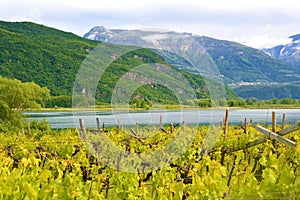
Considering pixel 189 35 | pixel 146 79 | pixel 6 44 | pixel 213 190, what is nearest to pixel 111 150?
pixel 146 79

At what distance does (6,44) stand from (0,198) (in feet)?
409

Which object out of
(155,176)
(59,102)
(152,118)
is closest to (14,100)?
(152,118)

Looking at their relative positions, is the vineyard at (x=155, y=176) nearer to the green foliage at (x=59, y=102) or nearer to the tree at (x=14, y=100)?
the tree at (x=14, y=100)

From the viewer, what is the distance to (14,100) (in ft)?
99.5

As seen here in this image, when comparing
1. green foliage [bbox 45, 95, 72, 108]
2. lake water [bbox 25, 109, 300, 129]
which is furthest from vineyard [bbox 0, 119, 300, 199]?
green foliage [bbox 45, 95, 72, 108]

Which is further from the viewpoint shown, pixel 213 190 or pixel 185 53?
pixel 185 53

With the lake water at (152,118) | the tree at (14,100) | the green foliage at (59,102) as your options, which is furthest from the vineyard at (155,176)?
the green foliage at (59,102)

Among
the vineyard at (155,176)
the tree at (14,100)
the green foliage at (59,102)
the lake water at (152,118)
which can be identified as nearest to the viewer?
the vineyard at (155,176)

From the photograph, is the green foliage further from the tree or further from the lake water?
the tree

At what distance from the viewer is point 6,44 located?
122312 millimetres

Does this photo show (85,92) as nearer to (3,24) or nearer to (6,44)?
(6,44)

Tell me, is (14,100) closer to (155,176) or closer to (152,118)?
(152,118)

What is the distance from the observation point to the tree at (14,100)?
92.5ft

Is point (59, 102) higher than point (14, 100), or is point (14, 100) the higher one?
point (14, 100)
